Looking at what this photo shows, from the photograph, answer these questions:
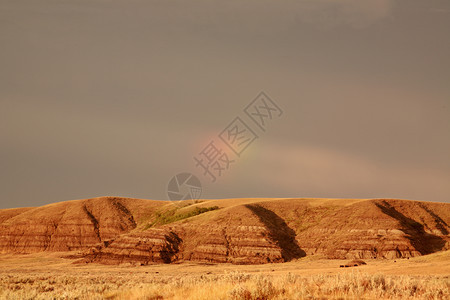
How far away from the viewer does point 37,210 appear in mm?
114938

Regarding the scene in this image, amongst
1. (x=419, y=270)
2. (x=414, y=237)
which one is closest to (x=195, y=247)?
(x=414, y=237)

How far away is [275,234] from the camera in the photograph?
7500 centimetres

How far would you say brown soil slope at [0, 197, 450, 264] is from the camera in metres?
68.4

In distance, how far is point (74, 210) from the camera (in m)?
108

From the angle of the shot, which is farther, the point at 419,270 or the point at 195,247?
the point at 195,247

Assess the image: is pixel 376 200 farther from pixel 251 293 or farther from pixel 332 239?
pixel 251 293

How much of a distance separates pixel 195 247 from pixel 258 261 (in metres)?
12.2

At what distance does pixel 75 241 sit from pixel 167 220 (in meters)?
23.4

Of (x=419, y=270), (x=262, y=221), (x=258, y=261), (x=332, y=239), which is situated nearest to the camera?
(x=419, y=270)

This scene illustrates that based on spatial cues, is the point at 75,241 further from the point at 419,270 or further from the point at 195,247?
the point at 419,270

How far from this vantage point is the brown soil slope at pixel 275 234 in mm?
68375

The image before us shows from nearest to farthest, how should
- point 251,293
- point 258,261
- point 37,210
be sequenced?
point 251,293, point 258,261, point 37,210

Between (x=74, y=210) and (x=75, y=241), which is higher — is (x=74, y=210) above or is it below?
above

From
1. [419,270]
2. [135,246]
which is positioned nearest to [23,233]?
[135,246]
